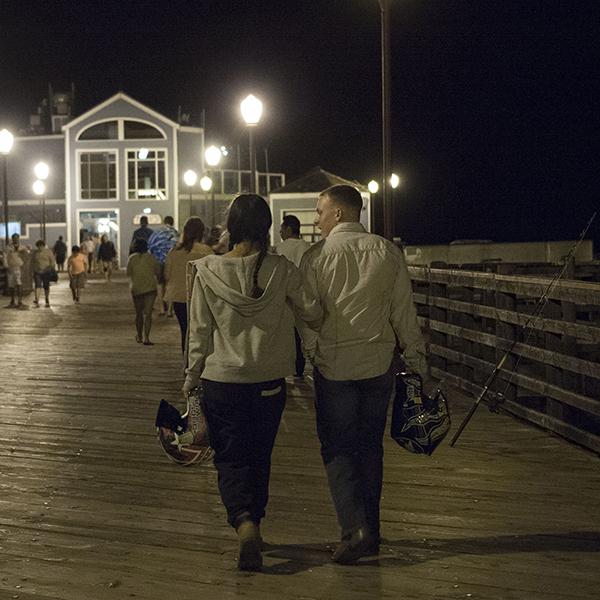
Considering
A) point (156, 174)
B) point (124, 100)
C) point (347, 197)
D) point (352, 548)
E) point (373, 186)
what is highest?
point (124, 100)

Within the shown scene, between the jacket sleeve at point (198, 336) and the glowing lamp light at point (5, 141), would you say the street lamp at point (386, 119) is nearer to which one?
the jacket sleeve at point (198, 336)

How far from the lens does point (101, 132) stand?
66062 mm

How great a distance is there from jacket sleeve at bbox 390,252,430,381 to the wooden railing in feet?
9.57

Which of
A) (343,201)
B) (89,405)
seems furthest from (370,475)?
(89,405)

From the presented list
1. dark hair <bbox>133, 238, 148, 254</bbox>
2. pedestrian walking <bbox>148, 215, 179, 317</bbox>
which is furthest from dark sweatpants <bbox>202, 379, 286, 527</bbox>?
pedestrian walking <bbox>148, 215, 179, 317</bbox>

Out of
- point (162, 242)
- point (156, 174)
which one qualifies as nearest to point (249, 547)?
point (162, 242)

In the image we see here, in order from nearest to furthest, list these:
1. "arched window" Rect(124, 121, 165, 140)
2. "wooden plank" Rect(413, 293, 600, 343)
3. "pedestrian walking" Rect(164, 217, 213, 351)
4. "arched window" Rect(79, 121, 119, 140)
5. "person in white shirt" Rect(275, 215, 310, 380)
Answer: "wooden plank" Rect(413, 293, 600, 343) < "person in white shirt" Rect(275, 215, 310, 380) < "pedestrian walking" Rect(164, 217, 213, 351) < "arched window" Rect(124, 121, 165, 140) < "arched window" Rect(79, 121, 119, 140)

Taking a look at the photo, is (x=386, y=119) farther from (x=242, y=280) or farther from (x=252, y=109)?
(x=242, y=280)

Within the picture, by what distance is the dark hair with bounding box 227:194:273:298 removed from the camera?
18.2ft

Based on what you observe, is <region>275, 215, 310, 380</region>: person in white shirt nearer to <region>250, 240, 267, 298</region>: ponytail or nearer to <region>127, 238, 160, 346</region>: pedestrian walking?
<region>250, 240, 267, 298</region>: ponytail

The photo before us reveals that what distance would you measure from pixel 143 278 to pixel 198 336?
12.9m

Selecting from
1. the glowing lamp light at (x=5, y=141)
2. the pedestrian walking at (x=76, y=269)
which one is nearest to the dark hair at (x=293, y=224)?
the glowing lamp light at (x=5, y=141)

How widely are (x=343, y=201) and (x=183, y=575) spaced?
183cm

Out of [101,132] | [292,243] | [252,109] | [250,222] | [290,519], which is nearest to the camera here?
[250,222]
